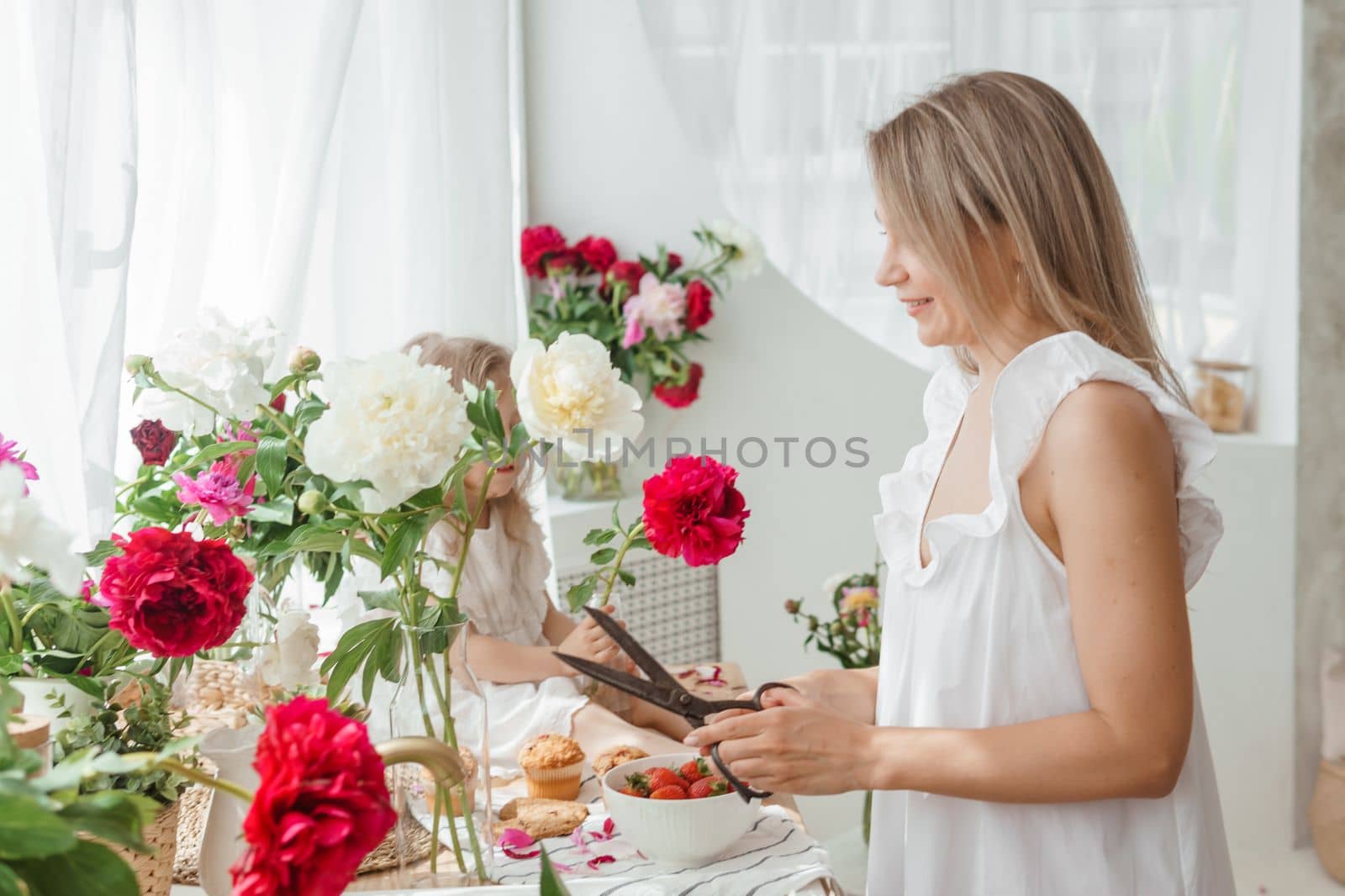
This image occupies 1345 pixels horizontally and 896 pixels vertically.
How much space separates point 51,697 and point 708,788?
1.82 feet

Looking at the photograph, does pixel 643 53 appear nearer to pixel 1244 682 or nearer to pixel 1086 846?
pixel 1244 682

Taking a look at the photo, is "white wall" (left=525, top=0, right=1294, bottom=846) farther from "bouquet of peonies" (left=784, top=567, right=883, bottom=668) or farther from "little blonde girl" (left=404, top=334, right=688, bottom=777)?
"bouquet of peonies" (left=784, top=567, right=883, bottom=668)

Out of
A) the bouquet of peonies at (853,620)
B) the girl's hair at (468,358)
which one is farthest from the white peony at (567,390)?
the bouquet of peonies at (853,620)

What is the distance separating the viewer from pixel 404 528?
935 millimetres

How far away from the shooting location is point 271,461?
101 cm

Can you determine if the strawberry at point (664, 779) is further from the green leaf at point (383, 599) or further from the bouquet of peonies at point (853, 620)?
the bouquet of peonies at point (853, 620)

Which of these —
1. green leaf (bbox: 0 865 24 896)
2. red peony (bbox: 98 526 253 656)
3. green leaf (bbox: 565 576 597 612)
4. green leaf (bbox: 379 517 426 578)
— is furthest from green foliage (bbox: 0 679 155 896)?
green leaf (bbox: 565 576 597 612)

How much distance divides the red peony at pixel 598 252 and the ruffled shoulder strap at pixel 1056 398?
212 cm

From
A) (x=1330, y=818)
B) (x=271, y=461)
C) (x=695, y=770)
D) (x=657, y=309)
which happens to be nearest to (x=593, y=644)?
(x=695, y=770)

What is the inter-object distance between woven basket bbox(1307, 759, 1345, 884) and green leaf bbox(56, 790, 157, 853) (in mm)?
2886

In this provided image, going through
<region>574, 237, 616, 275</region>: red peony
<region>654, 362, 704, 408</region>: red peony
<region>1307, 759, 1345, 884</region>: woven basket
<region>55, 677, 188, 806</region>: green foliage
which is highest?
<region>574, 237, 616, 275</region>: red peony

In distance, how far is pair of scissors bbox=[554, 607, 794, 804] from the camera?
3.25 ft

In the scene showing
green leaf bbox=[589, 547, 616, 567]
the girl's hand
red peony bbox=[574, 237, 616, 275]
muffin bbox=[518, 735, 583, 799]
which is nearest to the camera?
green leaf bbox=[589, 547, 616, 567]

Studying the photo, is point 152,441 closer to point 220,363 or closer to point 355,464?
point 220,363
